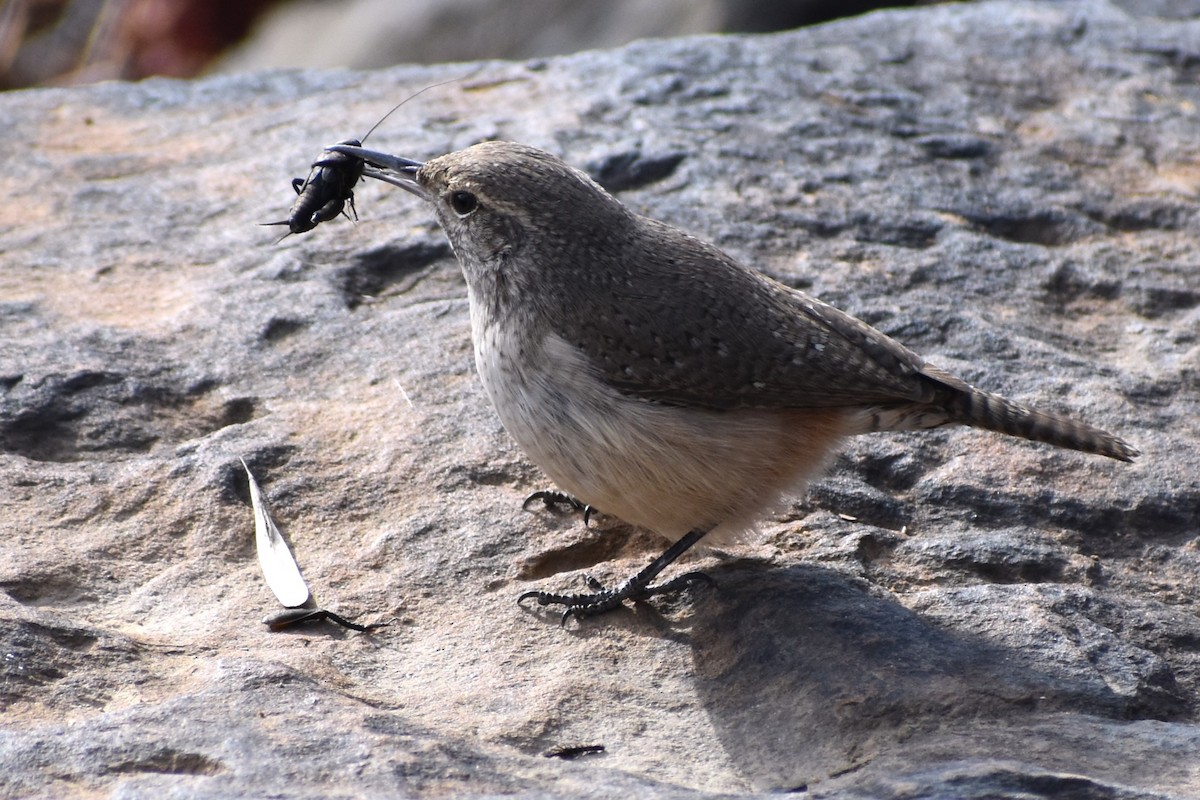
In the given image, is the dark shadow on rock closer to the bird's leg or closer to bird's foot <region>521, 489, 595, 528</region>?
the bird's leg

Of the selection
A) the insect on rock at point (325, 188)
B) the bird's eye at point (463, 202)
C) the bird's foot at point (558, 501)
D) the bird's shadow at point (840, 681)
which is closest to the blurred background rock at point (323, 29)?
the insect on rock at point (325, 188)

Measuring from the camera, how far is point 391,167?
5.27 meters

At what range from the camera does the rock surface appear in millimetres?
3645

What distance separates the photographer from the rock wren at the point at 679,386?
4434mm

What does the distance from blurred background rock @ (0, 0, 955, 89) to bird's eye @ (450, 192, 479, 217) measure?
721cm

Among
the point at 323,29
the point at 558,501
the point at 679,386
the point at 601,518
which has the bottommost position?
the point at 601,518

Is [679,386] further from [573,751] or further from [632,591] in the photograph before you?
[573,751]

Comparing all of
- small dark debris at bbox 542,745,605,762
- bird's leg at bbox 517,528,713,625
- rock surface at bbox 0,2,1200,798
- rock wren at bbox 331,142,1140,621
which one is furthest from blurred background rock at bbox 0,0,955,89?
small dark debris at bbox 542,745,605,762

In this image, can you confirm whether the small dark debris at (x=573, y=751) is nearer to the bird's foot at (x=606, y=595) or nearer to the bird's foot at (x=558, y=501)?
the bird's foot at (x=606, y=595)

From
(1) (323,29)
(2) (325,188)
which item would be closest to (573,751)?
(2) (325,188)

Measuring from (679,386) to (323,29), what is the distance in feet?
34.3

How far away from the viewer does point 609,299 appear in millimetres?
4613

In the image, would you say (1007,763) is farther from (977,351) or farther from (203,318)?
(203,318)

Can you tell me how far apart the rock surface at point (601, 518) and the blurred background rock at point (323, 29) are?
3481 mm
